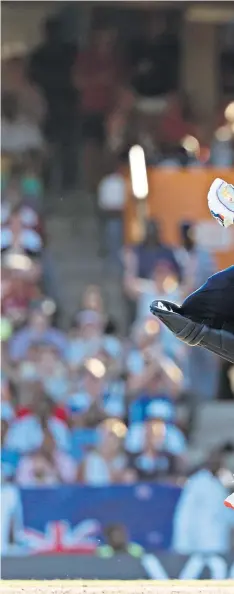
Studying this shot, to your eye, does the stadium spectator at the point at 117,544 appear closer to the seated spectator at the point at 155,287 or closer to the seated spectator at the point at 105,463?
the seated spectator at the point at 105,463

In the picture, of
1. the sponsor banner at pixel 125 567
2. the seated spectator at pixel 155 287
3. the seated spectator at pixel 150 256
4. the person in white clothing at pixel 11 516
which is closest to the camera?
the sponsor banner at pixel 125 567

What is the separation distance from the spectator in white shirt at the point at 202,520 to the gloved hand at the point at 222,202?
334 centimetres

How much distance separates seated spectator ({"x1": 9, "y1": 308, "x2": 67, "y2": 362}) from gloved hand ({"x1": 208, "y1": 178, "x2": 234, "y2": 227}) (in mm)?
3824

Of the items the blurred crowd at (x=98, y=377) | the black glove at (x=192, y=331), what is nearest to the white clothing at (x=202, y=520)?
the blurred crowd at (x=98, y=377)

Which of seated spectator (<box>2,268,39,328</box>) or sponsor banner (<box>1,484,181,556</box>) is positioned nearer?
sponsor banner (<box>1,484,181,556</box>)

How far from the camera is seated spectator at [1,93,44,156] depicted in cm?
905

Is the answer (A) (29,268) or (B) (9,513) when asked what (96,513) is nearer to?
(B) (9,513)

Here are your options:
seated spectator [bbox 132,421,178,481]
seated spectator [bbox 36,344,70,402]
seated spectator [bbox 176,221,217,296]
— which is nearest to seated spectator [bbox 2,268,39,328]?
seated spectator [bbox 36,344,70,402]

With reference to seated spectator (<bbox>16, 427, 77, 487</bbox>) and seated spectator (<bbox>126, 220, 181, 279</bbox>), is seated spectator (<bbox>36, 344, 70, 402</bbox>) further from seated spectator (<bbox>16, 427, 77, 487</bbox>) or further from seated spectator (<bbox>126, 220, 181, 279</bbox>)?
seated spectator (<bbox>126, 220, 181, 279</bbox>)

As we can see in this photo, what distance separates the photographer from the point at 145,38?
9094 millimetres

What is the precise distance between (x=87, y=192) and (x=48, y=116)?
62 centimetres

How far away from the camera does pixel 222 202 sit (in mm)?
4617

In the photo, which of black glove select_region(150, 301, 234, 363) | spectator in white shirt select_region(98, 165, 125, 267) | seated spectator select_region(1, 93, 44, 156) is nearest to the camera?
black glove select_region(150, 301, 234, 363)

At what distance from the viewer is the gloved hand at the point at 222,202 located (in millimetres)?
4609
